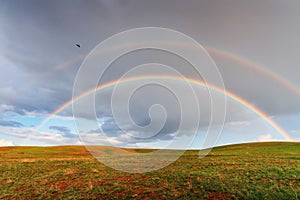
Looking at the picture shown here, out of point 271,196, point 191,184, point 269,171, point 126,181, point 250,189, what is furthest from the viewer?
point 269,171

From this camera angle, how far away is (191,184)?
15.8m

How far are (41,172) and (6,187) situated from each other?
14.5 feet

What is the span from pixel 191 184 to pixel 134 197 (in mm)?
4321

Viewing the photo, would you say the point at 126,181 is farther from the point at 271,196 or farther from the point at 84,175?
the point at 271,196

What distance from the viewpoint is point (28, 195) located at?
15.4 m

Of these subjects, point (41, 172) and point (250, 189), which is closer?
point (250, 189)

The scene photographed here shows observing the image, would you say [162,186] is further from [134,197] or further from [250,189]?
[250,189]

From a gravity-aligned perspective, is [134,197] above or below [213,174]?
below

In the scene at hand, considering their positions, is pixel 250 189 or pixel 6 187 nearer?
pixel 250 189

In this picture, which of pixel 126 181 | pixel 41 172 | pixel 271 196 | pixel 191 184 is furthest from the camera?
pixel 41 172

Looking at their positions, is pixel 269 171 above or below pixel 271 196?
above

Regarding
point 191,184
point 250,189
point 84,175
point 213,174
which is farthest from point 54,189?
point 250,189

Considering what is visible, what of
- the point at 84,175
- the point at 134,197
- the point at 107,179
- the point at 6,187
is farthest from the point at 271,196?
the point at 6,187

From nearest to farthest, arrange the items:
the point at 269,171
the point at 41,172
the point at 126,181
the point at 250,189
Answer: the point at 250,189, the point at 126,181, the point at 269,171, the point at 41,172
